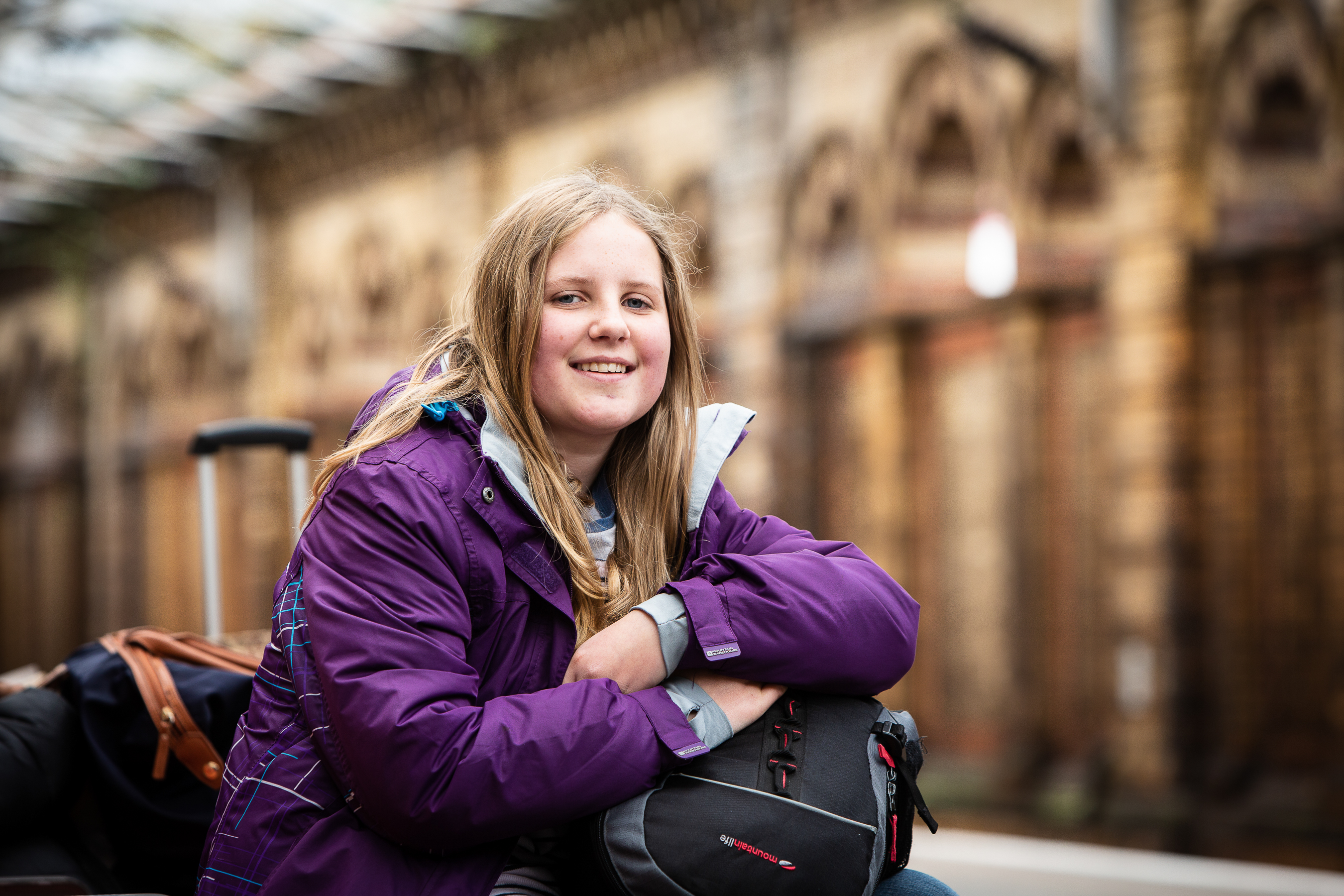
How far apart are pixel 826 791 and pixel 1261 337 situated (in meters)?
7.13

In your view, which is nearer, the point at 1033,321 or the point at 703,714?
the point at 703,714

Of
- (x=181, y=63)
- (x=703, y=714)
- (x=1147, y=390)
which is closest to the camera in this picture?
(x=703, y=714)

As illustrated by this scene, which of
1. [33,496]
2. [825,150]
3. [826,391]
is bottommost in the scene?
[33,496]

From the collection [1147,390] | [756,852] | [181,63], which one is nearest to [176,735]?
[756,852]

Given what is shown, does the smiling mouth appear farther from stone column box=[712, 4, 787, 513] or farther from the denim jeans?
stone column box=[712, 4, 787, 513]

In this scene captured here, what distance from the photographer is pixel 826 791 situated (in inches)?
73.4

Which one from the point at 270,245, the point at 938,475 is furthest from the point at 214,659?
the point at 270,245

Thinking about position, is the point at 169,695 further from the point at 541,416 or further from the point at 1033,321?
the point at 1033,321

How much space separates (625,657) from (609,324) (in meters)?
0.53

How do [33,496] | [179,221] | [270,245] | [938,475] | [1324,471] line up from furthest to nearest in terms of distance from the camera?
1. [33,496]
2. [179,221]
3. [270,245]
4. [938,475]
5. [1324,471]

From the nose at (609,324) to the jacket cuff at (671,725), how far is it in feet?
1.87

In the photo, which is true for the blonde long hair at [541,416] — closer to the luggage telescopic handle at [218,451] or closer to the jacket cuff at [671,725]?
the jacket cuff at [671,725]

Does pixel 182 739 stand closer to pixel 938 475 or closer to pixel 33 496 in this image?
pixel 938 475

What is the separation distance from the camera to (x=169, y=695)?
8.54 ft
